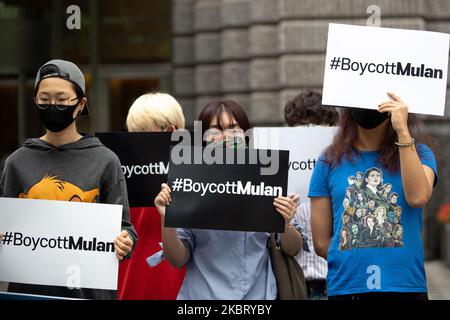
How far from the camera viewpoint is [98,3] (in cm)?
1362

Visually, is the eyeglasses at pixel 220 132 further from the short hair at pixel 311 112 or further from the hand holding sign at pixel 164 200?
the short hair at pixel 311 112

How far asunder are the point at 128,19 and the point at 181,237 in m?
10.1

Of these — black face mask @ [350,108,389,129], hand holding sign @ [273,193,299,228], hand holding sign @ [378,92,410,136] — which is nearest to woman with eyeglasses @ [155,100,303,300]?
hand holding sign @ [273,193,299,228]

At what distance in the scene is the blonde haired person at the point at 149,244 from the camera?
4.50m

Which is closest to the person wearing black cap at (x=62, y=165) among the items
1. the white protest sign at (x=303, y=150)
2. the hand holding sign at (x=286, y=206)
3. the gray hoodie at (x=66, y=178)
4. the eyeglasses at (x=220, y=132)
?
the gray hoodie at (x=66, y=178)

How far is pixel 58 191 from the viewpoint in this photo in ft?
12.5

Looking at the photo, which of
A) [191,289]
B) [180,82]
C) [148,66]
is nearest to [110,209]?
[191,289]

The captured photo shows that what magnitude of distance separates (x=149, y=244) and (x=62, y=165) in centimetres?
96

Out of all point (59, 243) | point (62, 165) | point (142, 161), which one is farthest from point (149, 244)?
point (62, 165)

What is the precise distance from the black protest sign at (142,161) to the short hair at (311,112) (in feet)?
3.09

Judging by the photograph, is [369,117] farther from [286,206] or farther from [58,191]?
[58,191]

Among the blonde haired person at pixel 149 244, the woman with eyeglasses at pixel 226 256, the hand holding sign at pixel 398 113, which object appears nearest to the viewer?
the hand holding sign at pixel 398 113
